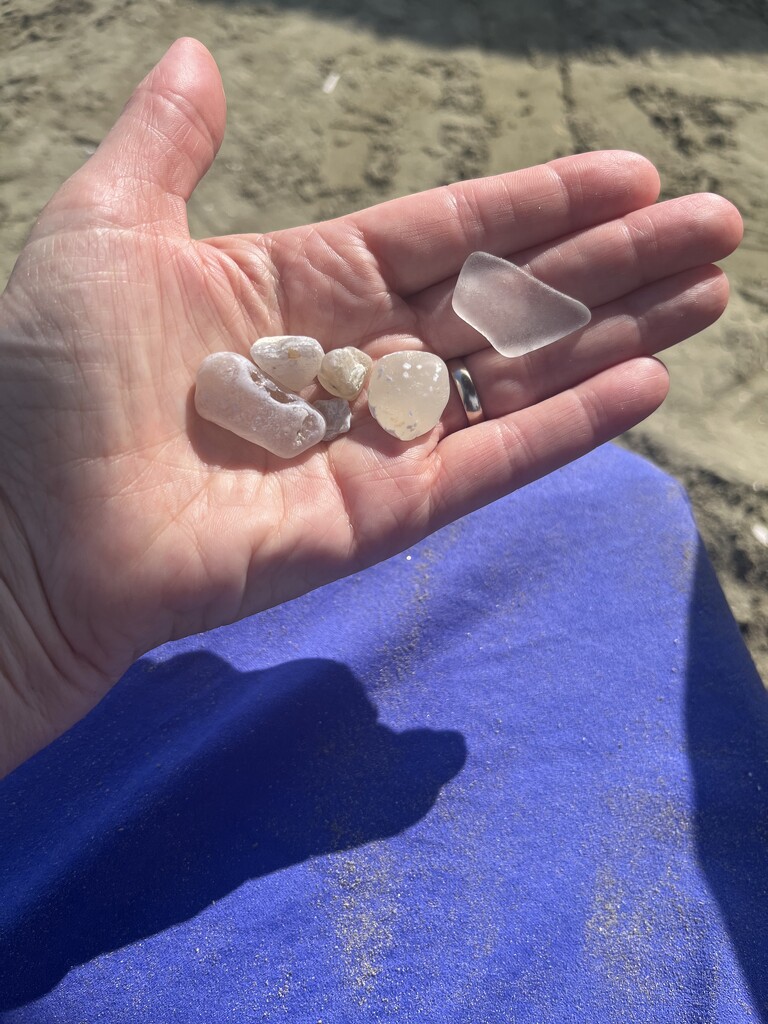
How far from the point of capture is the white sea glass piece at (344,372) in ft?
5.30

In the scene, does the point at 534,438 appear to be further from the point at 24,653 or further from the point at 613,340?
the point at 24,653

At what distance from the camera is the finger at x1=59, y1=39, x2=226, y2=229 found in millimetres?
→ 1462

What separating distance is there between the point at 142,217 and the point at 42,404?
1.42 ft

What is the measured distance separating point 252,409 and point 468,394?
0.49 metres

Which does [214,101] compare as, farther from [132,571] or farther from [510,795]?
[510,795]

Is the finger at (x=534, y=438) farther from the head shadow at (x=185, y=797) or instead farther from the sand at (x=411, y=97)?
the sand at (x=411, y=97)

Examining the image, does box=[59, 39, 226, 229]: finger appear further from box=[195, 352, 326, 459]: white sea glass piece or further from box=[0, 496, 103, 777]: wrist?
box=[0, 496, 103, 777]: wrist

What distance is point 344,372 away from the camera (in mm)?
1615

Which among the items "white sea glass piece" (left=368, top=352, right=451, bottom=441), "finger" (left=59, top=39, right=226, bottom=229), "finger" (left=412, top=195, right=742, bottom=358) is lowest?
"white sea glass piece" (left=368, top=352, right=451, bottom=441)

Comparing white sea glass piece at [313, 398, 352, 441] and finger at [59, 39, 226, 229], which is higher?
finger at [59, 39, 226, 229]

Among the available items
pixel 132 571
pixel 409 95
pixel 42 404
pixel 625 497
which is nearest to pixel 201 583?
pixel 132 571

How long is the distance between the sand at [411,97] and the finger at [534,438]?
1142 millimetres

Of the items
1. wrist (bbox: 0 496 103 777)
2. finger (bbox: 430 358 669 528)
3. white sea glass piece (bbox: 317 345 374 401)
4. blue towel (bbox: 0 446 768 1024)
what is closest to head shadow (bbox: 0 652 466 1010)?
blue towel (bbox: 0 446 768 1024)

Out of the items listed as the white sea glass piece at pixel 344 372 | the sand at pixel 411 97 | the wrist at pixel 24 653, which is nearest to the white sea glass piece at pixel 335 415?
the white sea glass piece at pixel 344 372
